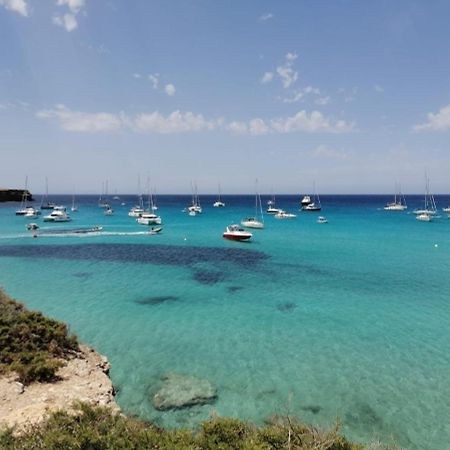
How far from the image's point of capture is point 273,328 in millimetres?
19875

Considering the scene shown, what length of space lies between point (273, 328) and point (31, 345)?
12.1 meters

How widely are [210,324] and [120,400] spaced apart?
7967 millimetres

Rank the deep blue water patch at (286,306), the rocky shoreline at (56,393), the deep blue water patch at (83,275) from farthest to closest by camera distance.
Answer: the deep blue water patch at (83,275)
the deep blue water patch at (286,306)
the rocky shoreline at (56,393)

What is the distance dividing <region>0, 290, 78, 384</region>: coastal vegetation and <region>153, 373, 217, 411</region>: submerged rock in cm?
386

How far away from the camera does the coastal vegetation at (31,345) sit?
37.8 ft

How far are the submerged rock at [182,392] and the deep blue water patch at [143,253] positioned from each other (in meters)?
23.3

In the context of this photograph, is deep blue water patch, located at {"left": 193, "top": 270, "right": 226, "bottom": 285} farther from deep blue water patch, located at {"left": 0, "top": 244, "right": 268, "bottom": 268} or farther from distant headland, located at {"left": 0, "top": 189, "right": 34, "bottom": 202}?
distant headland, located at {"left": 0, "top": 189, "right": 34, "bottom": 202}

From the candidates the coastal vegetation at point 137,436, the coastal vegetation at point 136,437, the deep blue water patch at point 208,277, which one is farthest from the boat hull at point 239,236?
the coastal vegetation at point 136,437

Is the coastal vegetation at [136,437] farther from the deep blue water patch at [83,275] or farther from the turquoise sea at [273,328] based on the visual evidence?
the deep blue water patch at [83,275]

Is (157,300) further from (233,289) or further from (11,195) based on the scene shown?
(11,195)

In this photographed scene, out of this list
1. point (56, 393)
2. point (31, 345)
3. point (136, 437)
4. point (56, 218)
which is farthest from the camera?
point (56, 218)

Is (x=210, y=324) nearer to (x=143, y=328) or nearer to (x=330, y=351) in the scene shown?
(x=143, y=328)

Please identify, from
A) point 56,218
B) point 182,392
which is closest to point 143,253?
point 182,392

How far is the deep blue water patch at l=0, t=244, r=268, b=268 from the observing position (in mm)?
40094
